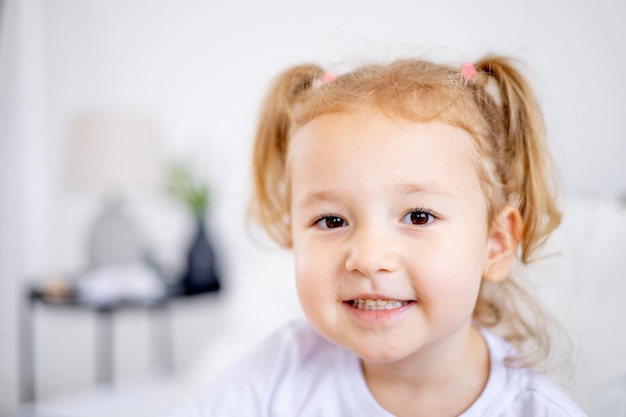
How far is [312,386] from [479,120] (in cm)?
50

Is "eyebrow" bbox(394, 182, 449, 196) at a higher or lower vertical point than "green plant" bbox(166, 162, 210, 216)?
higher

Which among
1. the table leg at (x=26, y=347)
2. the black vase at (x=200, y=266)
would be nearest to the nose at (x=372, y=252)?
the black vase at (x=200, y=266)

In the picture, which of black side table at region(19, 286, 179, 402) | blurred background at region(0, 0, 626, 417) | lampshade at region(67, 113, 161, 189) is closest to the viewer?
blurred background at region(0, 0, 626, 417)

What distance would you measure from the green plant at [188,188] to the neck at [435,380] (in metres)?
1.66

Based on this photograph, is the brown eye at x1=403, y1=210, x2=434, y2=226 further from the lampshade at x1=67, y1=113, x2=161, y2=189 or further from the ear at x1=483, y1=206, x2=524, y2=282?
the lampshade at x1=67, y1=113, x2=161, y2=189

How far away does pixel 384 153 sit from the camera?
0.79m

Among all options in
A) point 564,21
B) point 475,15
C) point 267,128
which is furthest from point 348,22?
point 267,128

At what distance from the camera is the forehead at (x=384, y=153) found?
2.58 ft

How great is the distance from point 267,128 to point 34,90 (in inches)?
103

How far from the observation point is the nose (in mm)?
760

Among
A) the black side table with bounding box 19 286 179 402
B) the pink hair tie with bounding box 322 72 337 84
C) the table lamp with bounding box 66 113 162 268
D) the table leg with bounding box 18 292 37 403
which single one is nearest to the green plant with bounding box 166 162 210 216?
the table lamp with bounding box 66 113 162 268

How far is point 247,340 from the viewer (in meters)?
1.63

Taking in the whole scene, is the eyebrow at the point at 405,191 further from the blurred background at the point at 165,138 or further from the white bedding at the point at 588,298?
the blurred background at the point at 165,138

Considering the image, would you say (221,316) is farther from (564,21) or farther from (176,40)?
(564,21)
